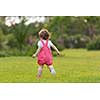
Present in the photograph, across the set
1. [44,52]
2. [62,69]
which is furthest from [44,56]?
[62,69]

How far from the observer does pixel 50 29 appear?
11.6m

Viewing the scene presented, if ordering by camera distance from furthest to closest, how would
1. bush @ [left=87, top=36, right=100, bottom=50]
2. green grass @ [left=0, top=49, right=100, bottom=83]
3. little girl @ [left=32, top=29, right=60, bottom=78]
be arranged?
bush @ [left=87, top=36, right=100, bottom=50] < little girl @ [left=32, top=29, right=60, bottom=78] < green grass @ [left=0, top=49, right=100, bottom=83]

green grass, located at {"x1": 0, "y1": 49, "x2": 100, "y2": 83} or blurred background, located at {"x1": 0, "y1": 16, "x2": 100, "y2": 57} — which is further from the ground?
blurred background, located at {"x1": 0, "y1": 16, "x2": 100, "y2": 57}

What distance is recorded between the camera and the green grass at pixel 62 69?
8.69 m

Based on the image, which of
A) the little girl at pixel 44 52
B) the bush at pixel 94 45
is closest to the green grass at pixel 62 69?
the bush at pixel 94 45

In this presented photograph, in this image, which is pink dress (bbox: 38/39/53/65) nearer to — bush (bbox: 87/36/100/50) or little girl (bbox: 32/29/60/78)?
little girl (bbox: 32/29/60/78)

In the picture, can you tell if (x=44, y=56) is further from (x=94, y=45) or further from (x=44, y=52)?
(x=94, y=45)

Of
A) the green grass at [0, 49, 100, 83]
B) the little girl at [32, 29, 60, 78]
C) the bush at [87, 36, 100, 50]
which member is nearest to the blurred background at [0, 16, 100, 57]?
the bush at [87, 36, 100, 50]

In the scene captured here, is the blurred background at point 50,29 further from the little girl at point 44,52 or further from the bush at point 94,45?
the little girl at point 44,52

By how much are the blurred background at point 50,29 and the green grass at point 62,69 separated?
26 centimetres

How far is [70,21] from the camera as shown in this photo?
11.8m

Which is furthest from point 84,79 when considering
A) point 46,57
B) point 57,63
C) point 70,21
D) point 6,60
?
point 70,21

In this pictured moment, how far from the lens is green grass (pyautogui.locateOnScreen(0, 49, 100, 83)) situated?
342 inches

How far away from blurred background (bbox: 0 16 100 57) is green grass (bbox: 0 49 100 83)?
0.87ft
